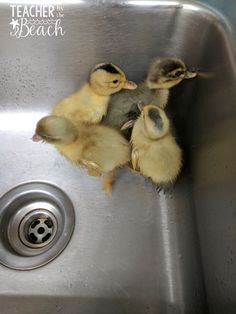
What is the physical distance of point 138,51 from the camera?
883 mm

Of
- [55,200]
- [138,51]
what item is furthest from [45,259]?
[138,51]

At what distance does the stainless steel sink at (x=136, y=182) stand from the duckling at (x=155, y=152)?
6 centimetres

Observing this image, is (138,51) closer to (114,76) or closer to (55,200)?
(114,76)

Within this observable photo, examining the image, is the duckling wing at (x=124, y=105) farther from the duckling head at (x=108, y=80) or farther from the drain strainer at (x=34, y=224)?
the drain strainer at (x=34, y=224)

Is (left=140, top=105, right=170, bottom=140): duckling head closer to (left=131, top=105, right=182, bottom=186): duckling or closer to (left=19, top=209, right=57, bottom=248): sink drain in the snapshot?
(left=131, top=105, right=182, bottom=186): duckling

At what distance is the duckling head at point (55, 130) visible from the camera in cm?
83

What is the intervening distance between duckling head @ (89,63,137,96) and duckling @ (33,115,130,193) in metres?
0.09

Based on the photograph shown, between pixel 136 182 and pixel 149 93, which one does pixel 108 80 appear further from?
pixel 136 182

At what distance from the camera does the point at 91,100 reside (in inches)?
36.2

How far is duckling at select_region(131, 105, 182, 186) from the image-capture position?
2.75 feet

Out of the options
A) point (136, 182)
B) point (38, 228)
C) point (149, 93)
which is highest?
point (149, 93)

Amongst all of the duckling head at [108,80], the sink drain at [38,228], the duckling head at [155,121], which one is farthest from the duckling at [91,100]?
the sink drain at [38,228]

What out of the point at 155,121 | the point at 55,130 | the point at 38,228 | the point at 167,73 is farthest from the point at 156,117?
the point at 38,228

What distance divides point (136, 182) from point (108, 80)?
277mm
